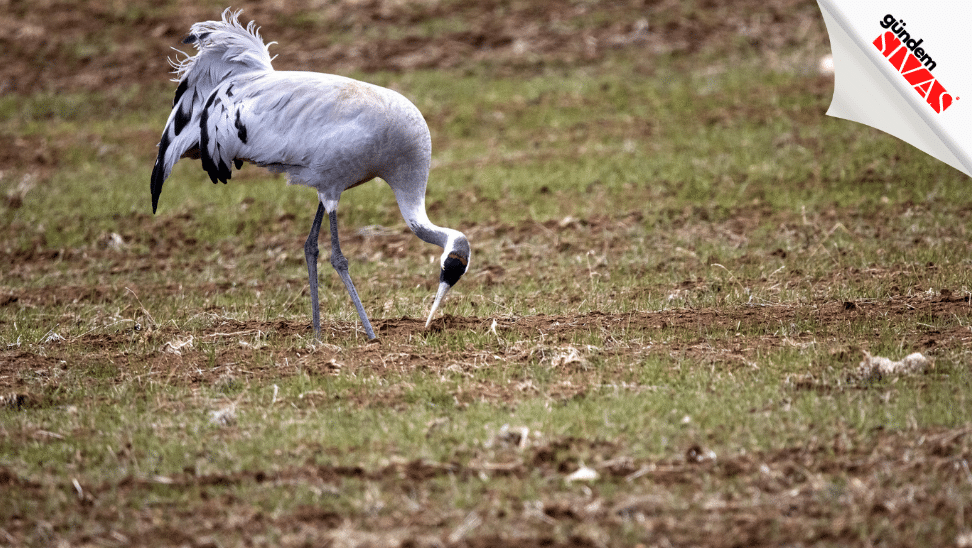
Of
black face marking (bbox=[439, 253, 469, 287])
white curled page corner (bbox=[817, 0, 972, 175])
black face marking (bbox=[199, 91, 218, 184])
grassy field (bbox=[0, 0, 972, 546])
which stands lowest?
grassy field (bbox=[0, 0, 972, 546])

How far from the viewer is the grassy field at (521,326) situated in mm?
4359

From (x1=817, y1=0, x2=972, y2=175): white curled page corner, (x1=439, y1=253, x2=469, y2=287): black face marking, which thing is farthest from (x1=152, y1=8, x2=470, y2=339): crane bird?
(x1=817, y1=0, x2=972, y2=175): white curled page corner

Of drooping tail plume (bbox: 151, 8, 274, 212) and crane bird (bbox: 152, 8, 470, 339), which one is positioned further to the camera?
drooping tail plume (bbox: 151, 8, 274, 212)

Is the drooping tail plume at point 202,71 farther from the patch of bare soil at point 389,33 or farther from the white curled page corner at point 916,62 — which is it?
the patch of bare soil at point 389,33

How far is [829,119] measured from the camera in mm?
12203

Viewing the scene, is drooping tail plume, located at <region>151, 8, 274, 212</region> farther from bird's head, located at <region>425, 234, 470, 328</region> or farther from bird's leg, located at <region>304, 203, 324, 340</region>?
bird's head, located at <region>425, 234, 470, 328</region>

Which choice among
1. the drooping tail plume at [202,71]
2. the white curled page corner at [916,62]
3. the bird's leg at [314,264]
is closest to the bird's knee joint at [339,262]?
the bird's leg at [314,264]

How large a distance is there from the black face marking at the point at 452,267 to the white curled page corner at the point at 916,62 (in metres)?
2.89

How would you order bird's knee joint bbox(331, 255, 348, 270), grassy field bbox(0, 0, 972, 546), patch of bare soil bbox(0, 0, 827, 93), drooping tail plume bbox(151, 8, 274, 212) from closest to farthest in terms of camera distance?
grassy field bbox(0, 0, 972, 546), bird's knee joint bbox(331, 255, 348, 270), drooping tail plume bbox(151, 8, 274, 212), patch of bare soil bbox(0, 0, 827, 93)

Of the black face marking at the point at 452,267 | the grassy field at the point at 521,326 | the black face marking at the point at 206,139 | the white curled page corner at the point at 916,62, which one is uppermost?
the white curled page corner at the point at 916,62

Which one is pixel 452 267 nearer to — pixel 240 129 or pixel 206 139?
pixel 240 129

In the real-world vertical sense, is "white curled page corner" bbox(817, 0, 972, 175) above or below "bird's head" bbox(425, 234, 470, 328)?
above

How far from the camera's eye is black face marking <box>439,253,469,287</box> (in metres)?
6.64

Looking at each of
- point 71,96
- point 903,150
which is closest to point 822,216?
point 903,150
